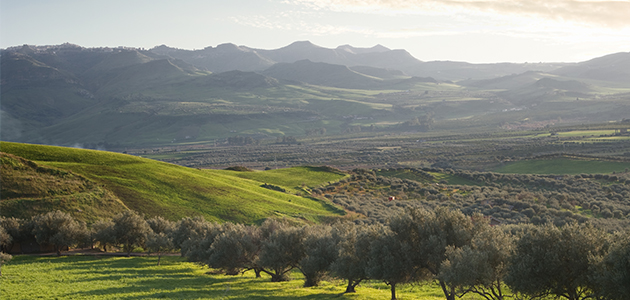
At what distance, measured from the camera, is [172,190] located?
257 ft

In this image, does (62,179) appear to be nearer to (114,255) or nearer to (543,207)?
(114,255)

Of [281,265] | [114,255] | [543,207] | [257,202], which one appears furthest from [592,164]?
[114,255]

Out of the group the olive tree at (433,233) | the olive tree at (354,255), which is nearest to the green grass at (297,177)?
the olive tree at (354,255)

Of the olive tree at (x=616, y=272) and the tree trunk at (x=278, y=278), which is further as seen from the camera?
the tree trunk at (x=278, y=278)

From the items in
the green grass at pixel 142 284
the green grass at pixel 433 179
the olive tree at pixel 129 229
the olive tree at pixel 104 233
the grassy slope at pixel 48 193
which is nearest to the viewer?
the green grass at pixel 142 284

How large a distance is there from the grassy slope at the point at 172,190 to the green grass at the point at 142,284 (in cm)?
2085

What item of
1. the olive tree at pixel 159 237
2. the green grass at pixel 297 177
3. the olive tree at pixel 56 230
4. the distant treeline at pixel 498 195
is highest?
the olive tree at pixel 56 230

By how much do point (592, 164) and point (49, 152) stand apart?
458 ft

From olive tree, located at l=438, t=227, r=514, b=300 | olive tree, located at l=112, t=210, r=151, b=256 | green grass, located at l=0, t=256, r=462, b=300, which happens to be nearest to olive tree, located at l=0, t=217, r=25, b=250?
green grass, located at l=0, t=256, r=462, b=300

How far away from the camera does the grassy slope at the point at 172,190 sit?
72.1 metres

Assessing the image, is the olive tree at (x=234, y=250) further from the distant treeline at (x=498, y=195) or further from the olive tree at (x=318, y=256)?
the distant treeline at (x=498, y=195)

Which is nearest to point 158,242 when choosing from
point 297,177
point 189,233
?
point 189,233

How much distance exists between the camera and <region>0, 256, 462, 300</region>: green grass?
36.3 metres

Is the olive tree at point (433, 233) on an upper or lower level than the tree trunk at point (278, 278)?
upper
